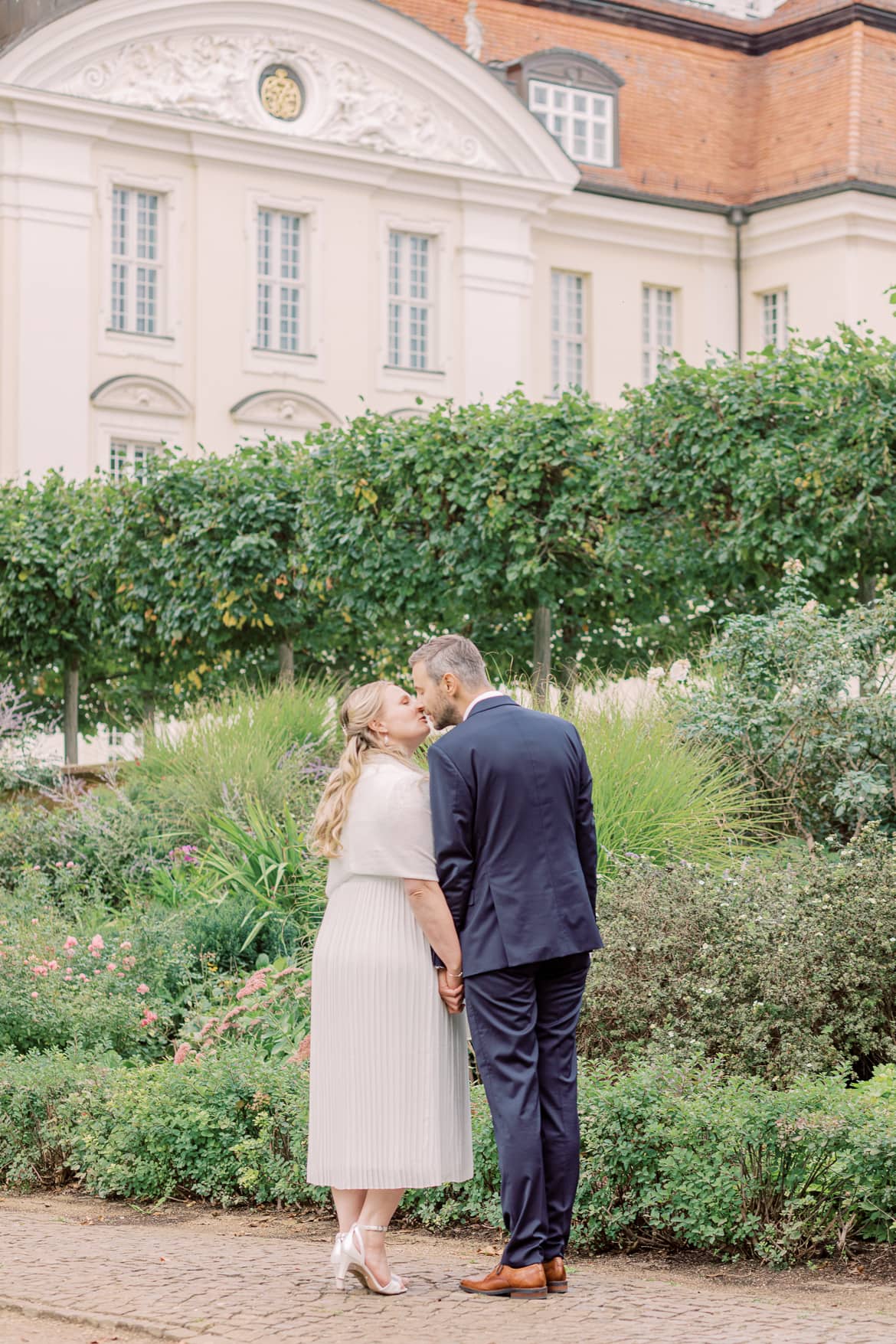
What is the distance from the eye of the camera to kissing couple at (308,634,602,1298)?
5.58 m

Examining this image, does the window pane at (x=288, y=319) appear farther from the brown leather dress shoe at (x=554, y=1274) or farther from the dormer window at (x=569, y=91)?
the brown leather dress shoe at (x=554, y=1274)

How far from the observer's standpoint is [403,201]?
2948 cm

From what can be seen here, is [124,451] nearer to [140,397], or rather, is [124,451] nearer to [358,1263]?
[140,397]

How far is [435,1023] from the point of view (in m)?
5.68

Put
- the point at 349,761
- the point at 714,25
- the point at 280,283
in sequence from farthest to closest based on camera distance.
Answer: the point at 714,25
the point at 280,283
the point at 349,761

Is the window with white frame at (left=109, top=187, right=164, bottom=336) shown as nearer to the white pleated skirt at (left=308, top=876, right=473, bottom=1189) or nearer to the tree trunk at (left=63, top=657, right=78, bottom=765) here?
the tree trunk at (left=63, top=657, right=78, bottom=765)

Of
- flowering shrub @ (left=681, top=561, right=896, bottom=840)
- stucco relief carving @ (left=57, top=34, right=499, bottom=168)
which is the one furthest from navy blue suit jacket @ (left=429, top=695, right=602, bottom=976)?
stucco relief carving @ (left=57, top=34, right=499, bottom=168)

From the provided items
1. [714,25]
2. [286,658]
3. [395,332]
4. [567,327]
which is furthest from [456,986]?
[714,25]

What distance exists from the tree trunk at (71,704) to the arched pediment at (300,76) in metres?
8.56

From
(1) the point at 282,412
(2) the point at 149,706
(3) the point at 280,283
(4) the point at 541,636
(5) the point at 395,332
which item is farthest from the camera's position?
(5) the point at 395,332

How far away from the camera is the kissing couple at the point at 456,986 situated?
5582mm

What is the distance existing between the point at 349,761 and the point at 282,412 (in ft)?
75.8

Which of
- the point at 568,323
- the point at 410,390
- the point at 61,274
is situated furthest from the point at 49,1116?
the point at 568,323

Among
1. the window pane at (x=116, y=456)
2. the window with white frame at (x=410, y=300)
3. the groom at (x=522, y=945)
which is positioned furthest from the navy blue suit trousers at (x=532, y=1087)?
the window with white frame at (x=410, y=300)
